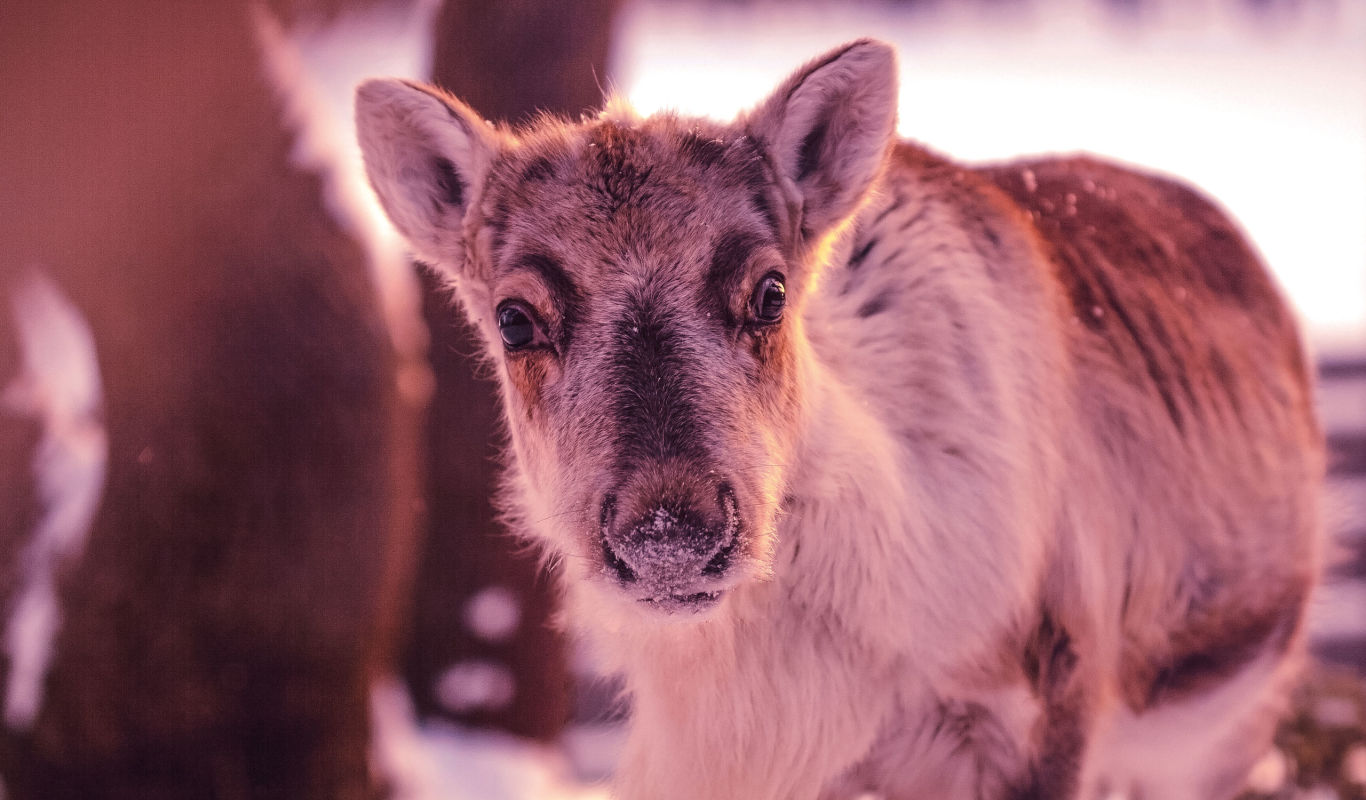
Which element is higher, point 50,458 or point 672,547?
point 672,547

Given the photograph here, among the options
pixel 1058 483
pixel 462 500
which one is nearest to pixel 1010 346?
pixel 1058 483

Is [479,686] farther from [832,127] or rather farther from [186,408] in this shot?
[832,127]

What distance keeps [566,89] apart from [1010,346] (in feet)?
7.49

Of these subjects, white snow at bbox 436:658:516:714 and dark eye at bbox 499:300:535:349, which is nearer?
dark eye at bbox 499:300:535:349

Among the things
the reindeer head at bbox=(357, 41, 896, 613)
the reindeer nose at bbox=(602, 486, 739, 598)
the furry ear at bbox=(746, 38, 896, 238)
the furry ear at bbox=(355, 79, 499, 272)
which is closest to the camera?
the reindeer nose at bbox=(602, 486, 739, 598)

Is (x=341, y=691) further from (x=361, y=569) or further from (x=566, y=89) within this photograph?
(x=566, y=89)

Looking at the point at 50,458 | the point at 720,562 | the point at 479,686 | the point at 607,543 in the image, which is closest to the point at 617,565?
the point at 607,543

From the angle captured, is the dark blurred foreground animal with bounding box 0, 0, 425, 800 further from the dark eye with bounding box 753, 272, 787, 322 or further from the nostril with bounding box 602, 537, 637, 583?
the nostril with bounding box 602, 537, 637, 583

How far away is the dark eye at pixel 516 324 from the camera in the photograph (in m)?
2.23

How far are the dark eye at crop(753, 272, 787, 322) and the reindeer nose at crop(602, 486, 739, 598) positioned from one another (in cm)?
46

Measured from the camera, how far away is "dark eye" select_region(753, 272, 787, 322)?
2.20 meters

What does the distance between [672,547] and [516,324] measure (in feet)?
2.19

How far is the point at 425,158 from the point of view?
2.53 metres

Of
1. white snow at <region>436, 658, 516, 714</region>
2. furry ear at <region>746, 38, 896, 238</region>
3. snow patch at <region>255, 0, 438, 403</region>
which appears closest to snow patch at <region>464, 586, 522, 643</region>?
white snow at <region>436, 658, 516, 714</region>
